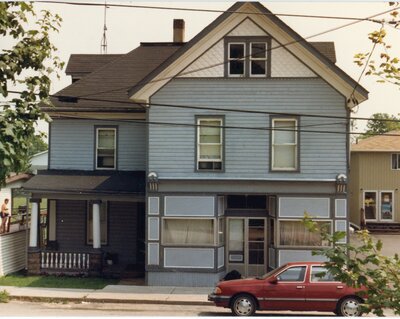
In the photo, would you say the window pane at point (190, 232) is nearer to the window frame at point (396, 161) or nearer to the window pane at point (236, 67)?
the window pane at point (236, 67)

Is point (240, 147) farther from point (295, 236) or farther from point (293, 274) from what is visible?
point (293, 274)

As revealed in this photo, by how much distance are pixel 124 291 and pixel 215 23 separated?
8531 millimetres

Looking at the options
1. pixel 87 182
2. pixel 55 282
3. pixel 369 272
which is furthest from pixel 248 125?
pixel 369 272

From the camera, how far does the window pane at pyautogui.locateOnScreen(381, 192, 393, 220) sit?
111 feet

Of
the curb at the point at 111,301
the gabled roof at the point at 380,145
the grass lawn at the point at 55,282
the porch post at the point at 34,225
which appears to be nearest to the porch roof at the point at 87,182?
the porch post at the point at 34,225

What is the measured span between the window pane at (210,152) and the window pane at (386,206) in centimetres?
1780

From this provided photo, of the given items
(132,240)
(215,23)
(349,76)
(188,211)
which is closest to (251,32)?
(215,23)

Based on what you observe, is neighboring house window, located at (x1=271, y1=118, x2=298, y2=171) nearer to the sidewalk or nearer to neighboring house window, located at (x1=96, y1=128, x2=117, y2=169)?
the sidewalk

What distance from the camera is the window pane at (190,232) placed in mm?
19344

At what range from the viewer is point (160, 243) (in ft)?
63.4

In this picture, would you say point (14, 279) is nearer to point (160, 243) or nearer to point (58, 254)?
point (58, 254)

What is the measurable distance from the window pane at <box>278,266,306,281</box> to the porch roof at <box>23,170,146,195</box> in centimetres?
698

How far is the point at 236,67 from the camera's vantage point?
63.0ft

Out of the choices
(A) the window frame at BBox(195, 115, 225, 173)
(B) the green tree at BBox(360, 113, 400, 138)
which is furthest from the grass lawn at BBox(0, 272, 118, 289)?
(B) the green tree at BBox(360, 113, 400, 138)
